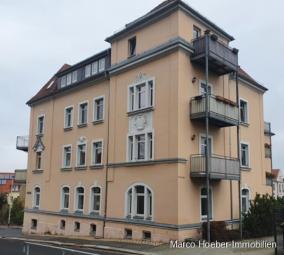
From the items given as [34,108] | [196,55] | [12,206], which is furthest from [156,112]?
[12,206]

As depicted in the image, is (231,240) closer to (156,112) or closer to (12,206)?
(156,112)

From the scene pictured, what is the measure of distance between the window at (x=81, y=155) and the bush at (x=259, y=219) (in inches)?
456

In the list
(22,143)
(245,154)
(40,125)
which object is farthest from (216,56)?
(22,143)

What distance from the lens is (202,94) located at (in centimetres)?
2206

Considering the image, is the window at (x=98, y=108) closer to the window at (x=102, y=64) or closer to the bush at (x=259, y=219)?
the window at (x=102, y=64)

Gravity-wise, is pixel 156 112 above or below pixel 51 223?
above

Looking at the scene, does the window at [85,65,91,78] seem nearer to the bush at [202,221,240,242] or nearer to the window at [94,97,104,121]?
the window at [94,97,104,121]

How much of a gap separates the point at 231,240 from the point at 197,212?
228 centimetres

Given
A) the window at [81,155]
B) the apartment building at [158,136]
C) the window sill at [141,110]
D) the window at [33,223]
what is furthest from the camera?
the window at [33,223]

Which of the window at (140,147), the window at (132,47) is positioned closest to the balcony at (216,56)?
the window at (132,47)

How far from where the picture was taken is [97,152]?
26.5 meters

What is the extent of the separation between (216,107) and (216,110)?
18cm

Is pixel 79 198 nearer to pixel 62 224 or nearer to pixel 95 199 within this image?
pixel 95 199

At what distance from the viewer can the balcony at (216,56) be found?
69.9 ft
